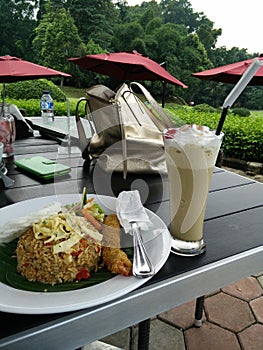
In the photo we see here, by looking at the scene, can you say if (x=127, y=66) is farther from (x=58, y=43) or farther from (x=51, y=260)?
(x=58, y=43)

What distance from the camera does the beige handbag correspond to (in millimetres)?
1219

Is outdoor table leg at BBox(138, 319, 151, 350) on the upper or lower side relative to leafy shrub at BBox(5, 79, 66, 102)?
lower

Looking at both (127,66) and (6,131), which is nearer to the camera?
(6,131)

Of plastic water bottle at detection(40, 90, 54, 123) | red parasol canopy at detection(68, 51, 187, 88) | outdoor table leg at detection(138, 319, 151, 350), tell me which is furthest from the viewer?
plastic water bottle at detection(40, 90, 54, 123)

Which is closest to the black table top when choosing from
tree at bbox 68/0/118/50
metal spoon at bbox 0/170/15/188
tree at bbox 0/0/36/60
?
metal spoon at bbox 0/170/15/188

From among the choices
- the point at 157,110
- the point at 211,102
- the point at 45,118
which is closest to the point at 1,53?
the point at 211,102

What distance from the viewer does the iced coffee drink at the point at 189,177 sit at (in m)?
0.70

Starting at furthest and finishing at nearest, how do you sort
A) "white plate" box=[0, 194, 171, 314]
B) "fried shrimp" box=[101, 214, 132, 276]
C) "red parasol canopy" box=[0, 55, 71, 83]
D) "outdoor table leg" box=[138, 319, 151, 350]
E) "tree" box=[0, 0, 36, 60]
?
"tree" box=[0, 0, 36, 60] < "red parasol canopy" box=[0, 55, 71, 83] < "outdoor table leg" box=[138, 319, 151, 350] < "fried shrimp" box=[101, 214, 132, 276] < "white plate" box=[0, 194, 171, 314]

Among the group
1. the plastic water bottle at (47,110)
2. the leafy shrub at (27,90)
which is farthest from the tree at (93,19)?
the plastic water bottle at (47,110)

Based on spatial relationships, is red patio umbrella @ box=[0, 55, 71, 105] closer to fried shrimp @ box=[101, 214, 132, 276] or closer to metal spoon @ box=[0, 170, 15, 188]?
metal spoon @ box=[0, 170, 15, 188]

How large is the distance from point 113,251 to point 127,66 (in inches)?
84.6

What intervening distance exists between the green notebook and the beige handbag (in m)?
0.16

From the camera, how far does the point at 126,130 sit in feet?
4.21

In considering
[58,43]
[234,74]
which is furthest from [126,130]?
[58,43]
